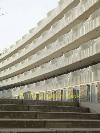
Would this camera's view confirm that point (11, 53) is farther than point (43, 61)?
Yes

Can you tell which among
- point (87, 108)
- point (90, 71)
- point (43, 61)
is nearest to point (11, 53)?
point (43, 61)

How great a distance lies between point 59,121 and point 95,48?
15987 millimetres

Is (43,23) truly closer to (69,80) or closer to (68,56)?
(68,56)

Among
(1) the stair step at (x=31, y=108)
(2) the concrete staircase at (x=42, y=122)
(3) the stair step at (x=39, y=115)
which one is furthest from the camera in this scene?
(1) the stair step at (x=31, y=108)

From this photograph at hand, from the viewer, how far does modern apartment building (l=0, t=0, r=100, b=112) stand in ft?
94.3

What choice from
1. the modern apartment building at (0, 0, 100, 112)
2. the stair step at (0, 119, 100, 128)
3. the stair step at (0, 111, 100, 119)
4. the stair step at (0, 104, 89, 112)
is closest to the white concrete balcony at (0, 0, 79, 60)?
the modern apartment building at (0, 0, 100, 112)

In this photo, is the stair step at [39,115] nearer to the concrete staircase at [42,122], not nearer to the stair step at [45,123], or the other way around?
the concrete staircase at [42,122]

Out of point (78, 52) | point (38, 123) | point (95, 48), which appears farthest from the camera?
point (78, 52)

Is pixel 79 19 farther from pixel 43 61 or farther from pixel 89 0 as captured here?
pixel 43 61

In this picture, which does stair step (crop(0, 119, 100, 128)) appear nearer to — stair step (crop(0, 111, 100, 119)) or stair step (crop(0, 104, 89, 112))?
stair step (crop(0, 111, 100, 119))

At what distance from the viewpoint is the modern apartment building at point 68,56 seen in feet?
94.3

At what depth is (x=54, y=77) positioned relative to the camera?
43.8 m

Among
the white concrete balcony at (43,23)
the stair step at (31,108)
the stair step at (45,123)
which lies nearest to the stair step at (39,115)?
the stair step at (45,123)

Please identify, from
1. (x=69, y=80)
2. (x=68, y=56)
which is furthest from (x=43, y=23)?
(x=69, y=80)
